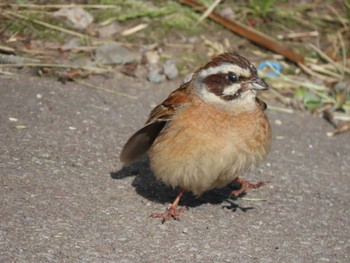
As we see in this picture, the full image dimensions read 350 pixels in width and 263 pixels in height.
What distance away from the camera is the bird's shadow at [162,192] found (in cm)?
520

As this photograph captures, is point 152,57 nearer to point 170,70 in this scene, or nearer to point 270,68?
point 170,70

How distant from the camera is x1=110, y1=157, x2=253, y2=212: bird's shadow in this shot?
17.1 feet

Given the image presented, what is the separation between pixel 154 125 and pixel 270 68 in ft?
8.18

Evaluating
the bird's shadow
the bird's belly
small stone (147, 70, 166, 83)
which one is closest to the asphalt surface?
the bird's shadow

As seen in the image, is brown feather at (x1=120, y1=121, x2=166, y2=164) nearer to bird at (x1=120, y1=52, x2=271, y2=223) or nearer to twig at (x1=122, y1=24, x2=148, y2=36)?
bird at (x1=120, y1=52, x2=271, y2=223)

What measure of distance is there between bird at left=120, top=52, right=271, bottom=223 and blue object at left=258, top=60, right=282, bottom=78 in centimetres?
237

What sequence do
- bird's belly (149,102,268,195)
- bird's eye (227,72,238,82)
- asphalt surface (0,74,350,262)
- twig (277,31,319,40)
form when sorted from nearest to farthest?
asphalt surface (0,74,350,262) < bird's belly (149,102,268,195) < bird's eye (227,72,238,82) < twig (277,31,319,40)

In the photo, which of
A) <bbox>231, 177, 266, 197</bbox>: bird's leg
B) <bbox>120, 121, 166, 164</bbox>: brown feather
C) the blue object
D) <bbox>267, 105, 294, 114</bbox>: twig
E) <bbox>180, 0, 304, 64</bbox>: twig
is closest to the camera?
<bbox>120, 121, 166, 164</bbox>: brown feather

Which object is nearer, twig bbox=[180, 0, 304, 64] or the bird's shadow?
the bird's shadow

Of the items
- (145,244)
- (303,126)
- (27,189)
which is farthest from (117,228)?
(303,126)

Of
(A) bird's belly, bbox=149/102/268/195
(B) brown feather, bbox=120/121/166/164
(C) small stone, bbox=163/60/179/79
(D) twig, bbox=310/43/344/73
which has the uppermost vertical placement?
(A) bird's belly, bbox=149/102/268/195

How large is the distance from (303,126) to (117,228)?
2738mm

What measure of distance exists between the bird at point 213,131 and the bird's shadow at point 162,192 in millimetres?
290

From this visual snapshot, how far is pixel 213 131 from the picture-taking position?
4.67m
